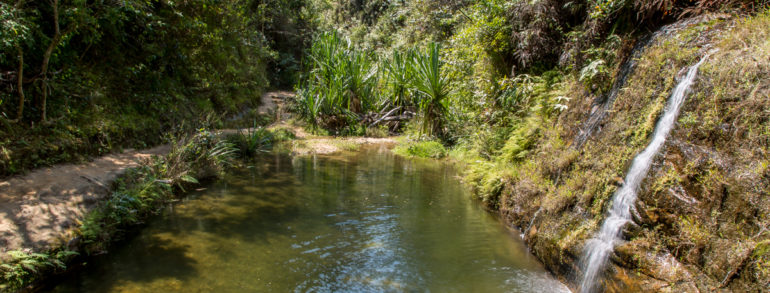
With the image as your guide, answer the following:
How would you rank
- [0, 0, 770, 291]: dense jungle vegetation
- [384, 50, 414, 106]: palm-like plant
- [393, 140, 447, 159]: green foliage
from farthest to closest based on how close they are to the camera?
[384, 50, 414, 106]: palm-like plant, [393, 140, 447, 159]: green foliage, [0, 0, 770, 291]: dense jungle vegetation

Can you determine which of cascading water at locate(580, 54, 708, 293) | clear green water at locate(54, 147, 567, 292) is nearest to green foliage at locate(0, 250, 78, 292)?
clear green water at locate(54, 147, 567, 292)

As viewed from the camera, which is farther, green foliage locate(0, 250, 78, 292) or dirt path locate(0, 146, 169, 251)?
dirt path locate(0, 146, 169, 251)

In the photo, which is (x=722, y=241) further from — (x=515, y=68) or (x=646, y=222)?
(x=515, y=68)

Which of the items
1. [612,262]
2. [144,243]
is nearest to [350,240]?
[144,243]

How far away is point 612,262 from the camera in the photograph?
3348 millimetres

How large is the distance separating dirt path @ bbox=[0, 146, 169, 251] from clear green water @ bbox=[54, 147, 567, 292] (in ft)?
1.73

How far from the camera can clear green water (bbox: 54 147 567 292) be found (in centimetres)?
367

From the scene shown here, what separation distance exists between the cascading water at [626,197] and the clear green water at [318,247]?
1.35ft

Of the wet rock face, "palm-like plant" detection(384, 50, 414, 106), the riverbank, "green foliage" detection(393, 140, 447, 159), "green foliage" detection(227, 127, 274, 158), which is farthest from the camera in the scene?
"palm-like plant" detection(384, 50, 414, 106)

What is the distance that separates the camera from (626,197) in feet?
11.8

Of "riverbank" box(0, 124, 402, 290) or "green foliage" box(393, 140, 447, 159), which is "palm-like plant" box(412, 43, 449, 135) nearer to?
"green foliage" box(393, 140, 447, 159)

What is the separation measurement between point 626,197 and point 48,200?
6.04 metres

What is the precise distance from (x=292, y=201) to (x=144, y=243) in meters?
2.22

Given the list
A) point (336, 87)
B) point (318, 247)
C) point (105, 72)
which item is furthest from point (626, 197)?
point (336, 87)
